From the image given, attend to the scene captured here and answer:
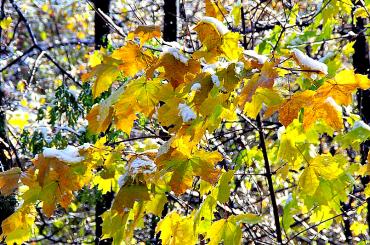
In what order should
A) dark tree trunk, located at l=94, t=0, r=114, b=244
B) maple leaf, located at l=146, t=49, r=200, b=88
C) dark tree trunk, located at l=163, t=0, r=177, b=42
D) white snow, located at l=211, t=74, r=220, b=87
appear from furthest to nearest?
dark tree trunk, located at l=94, t=0, r=114, b=244 < dark tree trunk, located at l=163, t=0, r=177, b=42 < maple leaf, located at l=146, t=49, r=200, b=88 < white snow, located at l=211, t=74, r=220, b=87

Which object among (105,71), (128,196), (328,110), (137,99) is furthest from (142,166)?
(328,110)

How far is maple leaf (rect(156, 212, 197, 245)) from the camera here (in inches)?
89.8

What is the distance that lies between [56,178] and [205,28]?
30.3 inches

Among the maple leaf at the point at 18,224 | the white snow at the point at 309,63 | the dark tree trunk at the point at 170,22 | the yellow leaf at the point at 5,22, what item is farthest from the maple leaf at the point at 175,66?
the yellow leaf at the point at 5,22

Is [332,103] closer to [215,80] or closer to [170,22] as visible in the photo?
[215,80]

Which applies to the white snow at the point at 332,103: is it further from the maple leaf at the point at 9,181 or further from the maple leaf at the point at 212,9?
the maple leaf at the point at 9,181

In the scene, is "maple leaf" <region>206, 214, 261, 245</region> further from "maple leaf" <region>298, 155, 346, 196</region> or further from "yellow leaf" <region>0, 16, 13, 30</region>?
"yellow leaf" <region>0, 16, 13, 30</region>

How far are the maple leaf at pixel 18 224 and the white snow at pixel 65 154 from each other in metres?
0.37

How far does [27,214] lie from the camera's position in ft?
7.93

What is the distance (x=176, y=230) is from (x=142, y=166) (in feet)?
1.55

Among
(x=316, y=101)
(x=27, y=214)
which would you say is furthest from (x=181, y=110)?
(x=27, y=214)

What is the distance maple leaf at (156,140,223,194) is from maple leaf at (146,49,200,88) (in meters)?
0.25

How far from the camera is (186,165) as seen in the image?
6.57ft

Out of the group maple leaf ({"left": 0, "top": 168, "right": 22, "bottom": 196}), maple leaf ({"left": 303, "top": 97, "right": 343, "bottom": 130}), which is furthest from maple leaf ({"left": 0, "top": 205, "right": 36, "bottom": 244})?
maple leaf ({"left": 303, "top": 97, "right": 343, "bottom": 130})
